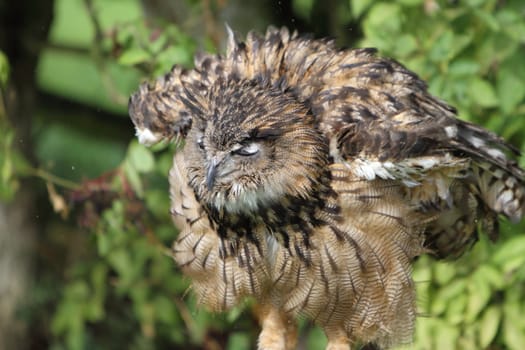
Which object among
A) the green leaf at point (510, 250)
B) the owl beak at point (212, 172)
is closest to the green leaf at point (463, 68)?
the green leaf at point (510, 250)

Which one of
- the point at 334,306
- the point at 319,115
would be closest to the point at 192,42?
the point at 319,115

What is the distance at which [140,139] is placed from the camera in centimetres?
399

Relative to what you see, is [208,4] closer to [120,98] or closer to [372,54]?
[120,98]

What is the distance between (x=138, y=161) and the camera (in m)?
4.46

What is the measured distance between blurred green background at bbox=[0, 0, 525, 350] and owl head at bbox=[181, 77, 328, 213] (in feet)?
2.45

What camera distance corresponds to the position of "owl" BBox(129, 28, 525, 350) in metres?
3.36

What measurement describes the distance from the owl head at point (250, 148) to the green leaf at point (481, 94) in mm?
1232

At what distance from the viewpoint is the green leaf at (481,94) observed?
4406 millimetres

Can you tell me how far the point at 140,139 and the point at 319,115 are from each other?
0.85 metres

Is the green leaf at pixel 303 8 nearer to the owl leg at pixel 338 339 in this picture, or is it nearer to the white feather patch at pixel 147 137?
the white feather patch at pixel 147 137

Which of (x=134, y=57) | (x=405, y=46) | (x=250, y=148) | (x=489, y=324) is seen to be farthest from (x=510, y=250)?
(x=134, y=57)

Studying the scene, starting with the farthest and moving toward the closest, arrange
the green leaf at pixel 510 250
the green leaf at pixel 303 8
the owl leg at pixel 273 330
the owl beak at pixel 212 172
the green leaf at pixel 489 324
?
the green leaf at pixel 303 8 < the green leaf at pixel 489 324 < the green leaf at pixel 510 250 < the owl leg at pixel 273 330 < the owl beak at pixel 212 172

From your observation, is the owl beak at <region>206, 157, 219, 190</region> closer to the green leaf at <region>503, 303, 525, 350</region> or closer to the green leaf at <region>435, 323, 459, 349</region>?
the green leaf at <region>435, 323, 459, 349</region>

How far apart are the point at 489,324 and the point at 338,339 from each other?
3.49 feet
